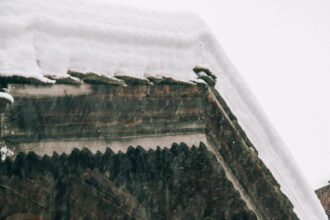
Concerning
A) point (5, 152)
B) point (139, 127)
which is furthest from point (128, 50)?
point (5, 152)

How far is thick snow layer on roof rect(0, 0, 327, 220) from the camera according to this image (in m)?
3.82

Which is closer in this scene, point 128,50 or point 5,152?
point 5,152

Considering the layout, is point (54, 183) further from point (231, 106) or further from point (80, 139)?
point (231, 106)

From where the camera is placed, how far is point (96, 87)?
4.08 metres

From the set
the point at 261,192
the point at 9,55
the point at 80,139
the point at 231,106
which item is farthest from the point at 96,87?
the point at 261,192

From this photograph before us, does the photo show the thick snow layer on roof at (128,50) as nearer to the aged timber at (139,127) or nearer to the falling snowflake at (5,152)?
the aged timber at (139,127)

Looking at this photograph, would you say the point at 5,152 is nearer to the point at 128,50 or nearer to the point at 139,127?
the point at 139,127

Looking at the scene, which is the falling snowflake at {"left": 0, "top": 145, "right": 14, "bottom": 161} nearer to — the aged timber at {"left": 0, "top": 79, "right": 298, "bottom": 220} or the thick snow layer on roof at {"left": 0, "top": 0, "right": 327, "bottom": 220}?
the aged timber at {"left": 0, "top": 79, "right": 298, "bottom": 220}

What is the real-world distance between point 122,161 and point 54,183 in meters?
0.57

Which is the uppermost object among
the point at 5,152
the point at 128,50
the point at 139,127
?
the point at 128,50

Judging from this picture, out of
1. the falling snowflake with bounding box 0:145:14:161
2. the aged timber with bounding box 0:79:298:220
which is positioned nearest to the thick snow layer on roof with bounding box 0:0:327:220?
the aged timber with bounding box 0:79:298:220

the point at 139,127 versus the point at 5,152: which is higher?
the point at 139,127

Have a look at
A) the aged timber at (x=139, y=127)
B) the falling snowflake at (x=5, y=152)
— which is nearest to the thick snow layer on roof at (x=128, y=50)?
the aged timber at (x=139, y=127)

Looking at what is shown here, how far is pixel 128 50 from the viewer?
4348mm
